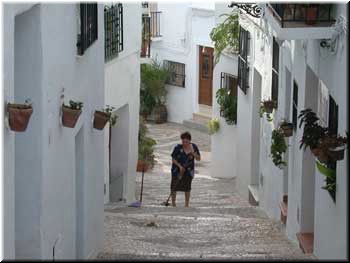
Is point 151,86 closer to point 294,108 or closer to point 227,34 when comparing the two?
point 227,34

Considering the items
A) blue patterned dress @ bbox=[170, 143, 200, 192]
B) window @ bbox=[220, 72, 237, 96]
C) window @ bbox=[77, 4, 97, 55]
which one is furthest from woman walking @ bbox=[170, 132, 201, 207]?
window @ bbox=[220, 72, 237, 96]

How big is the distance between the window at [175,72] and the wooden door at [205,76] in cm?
70

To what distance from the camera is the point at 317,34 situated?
33.4 ft

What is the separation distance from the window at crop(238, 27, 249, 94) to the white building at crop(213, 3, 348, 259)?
2 centimetres

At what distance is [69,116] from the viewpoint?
10305 millimetres

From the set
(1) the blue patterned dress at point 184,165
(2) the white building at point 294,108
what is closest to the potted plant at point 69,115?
(2) the white building at point 294,108

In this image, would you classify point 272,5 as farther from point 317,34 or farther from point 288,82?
point 288,82

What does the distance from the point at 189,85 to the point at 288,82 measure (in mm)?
15767

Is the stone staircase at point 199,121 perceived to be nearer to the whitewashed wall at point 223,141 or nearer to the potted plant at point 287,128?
the whitewashed wall at point 223,141

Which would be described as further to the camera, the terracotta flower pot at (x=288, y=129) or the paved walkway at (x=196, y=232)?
the terracotta flower pot at (x=288, y=129)

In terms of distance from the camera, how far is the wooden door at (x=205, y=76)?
2956cm

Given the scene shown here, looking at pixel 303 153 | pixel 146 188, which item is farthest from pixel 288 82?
pixel 146 188

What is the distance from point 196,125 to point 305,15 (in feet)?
64.6

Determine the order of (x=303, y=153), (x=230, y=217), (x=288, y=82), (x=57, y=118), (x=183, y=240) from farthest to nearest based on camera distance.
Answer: (x=230, y=217)
(x=288, y=82)
(x=183, y=240)
(x=303, y=153)
(x=57, y=118)
